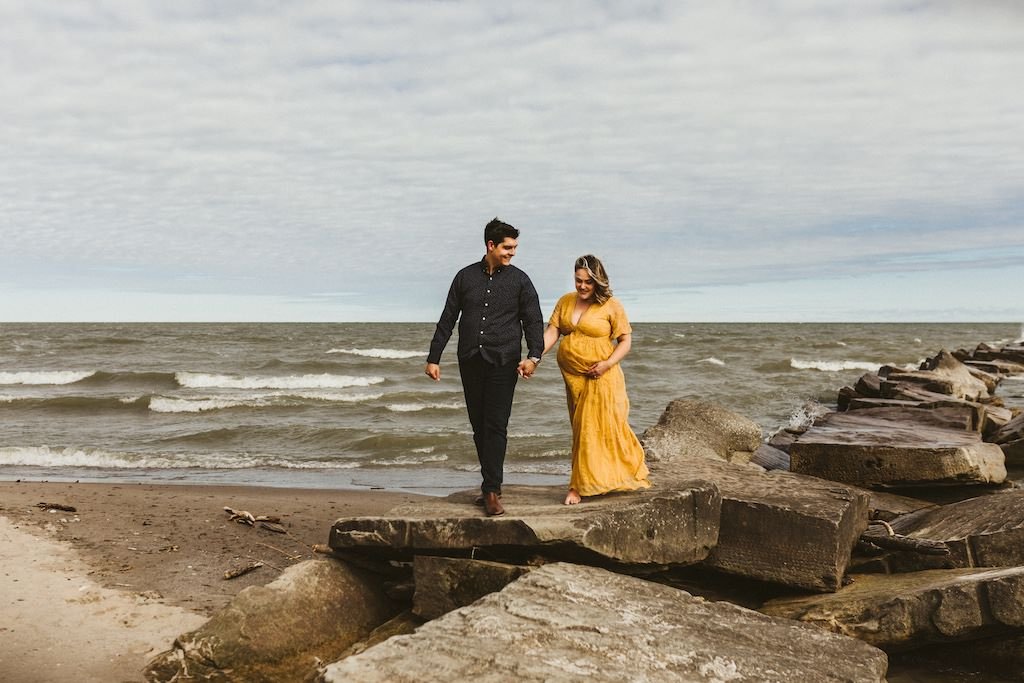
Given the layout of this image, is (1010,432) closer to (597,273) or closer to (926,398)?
(926,398)

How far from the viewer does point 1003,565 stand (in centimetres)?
562

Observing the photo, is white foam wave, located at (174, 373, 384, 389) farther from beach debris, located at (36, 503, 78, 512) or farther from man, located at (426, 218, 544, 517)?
man, located at (426, 218, 544, 517)

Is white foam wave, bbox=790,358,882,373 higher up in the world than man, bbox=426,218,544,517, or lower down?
lower down

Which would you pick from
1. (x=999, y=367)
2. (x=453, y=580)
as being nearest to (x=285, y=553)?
(x=453, y=580)

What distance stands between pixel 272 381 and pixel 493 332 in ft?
78.7

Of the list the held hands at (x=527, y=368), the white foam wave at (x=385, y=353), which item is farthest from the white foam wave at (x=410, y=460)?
the white foam wave at (x=385, y=353)

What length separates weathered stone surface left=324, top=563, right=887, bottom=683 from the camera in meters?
3.74

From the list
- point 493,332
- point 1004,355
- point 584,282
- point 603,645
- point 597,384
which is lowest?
point 603,645

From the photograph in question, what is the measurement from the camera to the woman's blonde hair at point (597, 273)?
595cm

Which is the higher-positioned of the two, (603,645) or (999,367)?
(999,367)

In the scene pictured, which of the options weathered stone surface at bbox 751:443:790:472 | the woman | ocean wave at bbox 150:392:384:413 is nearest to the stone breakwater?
the woman

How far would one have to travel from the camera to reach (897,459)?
8.03 meters

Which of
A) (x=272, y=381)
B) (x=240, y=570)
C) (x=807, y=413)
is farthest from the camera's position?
(x=272, y=381)

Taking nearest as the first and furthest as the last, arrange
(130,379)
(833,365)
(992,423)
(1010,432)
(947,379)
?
1. (1010,432)
2. (992,423)
3. (947,379)
4. (130,379)
5. (833,365)
